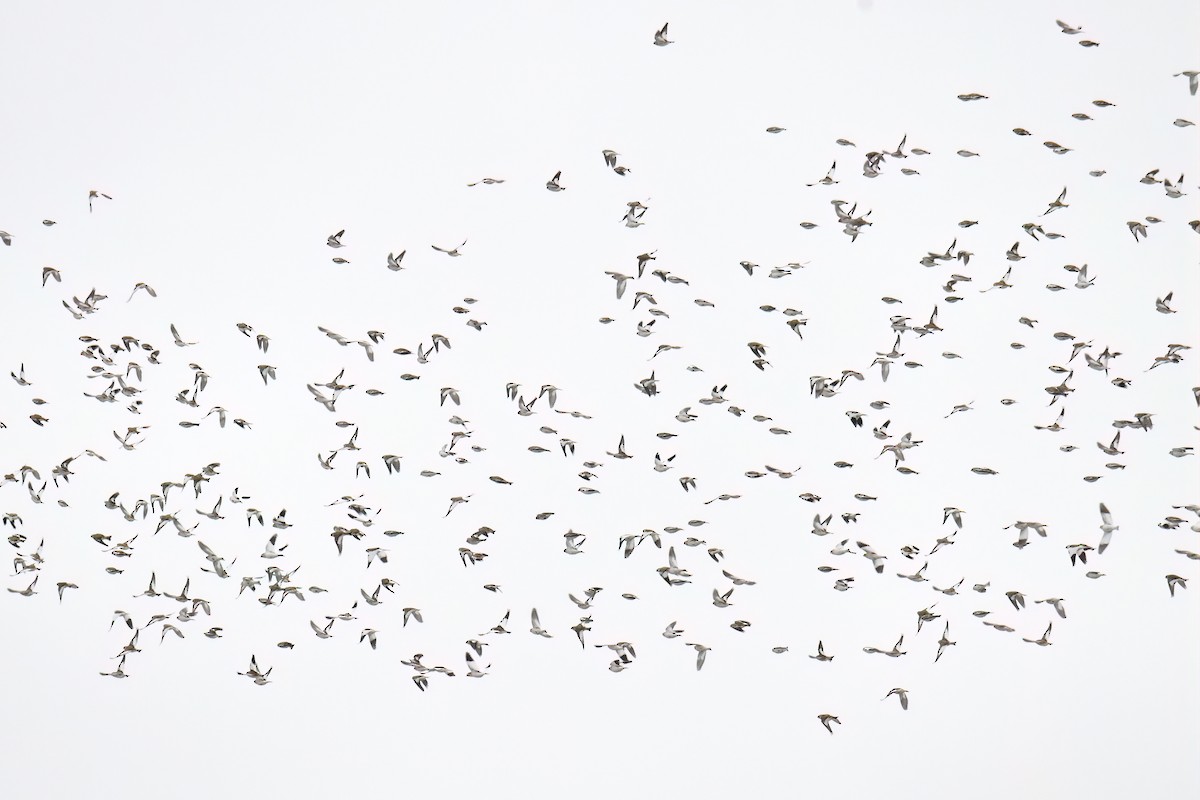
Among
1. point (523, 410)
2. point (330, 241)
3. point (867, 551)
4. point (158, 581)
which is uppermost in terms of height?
point (330, 241)

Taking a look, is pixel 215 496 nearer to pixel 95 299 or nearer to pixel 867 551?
pixel 95 299

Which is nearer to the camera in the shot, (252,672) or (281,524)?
(281,524)

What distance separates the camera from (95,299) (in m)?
43.7

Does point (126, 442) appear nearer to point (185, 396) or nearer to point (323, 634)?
point (185, 396)

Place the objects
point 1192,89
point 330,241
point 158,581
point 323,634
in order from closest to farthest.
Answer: point 1192,89 < point 330,241 < point 323,634 < point 158,581

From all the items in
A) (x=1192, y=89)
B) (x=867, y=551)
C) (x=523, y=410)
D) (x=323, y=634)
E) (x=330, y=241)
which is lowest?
(x=323, y=634)

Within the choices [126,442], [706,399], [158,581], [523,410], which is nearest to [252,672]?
[126,442]

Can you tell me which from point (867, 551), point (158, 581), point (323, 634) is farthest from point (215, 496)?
point (867, 551)

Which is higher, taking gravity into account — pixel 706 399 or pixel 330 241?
pixel 330 241

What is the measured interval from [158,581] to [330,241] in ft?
91.1

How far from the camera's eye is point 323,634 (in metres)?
45.6

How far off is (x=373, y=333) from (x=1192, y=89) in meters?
19.4

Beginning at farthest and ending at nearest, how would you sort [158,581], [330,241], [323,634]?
[158,581], [323,634], [330,241]

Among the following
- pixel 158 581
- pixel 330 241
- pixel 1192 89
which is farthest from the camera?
pixel 158 581
